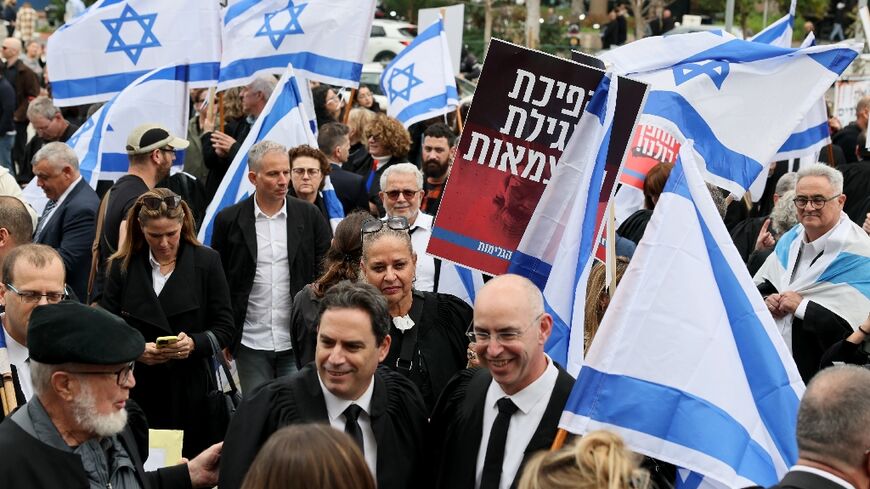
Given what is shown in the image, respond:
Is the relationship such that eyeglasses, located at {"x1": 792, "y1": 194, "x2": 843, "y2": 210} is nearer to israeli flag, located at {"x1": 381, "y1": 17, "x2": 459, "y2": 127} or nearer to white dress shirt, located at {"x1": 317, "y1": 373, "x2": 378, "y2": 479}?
white dress shirt, located at {"x1": 317, "y1": 373, "x2": 378, "y2": 479}

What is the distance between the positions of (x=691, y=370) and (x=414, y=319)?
183 cm

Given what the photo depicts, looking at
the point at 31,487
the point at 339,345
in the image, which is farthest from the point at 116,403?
the point at 339,345

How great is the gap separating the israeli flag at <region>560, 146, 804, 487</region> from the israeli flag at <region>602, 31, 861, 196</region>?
3829 millimetres

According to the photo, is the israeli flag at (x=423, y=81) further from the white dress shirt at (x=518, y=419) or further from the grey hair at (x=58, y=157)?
the white dress shirt at (x=518, y=419)

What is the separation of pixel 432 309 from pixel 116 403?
2.21m

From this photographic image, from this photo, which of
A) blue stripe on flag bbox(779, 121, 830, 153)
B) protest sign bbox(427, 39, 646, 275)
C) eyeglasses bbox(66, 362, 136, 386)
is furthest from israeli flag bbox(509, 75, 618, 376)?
blue stripe on flag bbox(779, 121, 830, 153)

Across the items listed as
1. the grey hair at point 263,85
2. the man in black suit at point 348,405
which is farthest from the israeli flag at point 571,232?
the grey hair at point 263,85

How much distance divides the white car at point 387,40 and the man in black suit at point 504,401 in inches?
1160

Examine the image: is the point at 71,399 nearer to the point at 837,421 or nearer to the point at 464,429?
the point at 464,429

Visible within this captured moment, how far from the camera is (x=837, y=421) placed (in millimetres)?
3742

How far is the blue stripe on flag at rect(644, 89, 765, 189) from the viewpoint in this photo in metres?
8.34

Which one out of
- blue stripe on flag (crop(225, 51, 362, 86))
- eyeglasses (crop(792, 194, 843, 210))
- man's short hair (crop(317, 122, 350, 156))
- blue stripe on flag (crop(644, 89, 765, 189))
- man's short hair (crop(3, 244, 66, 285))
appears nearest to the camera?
man's short hair (crop(3, 244, 66, 285))

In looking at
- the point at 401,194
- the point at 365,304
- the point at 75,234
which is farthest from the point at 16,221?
the point at 365,304

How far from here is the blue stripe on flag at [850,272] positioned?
24.0 feet
